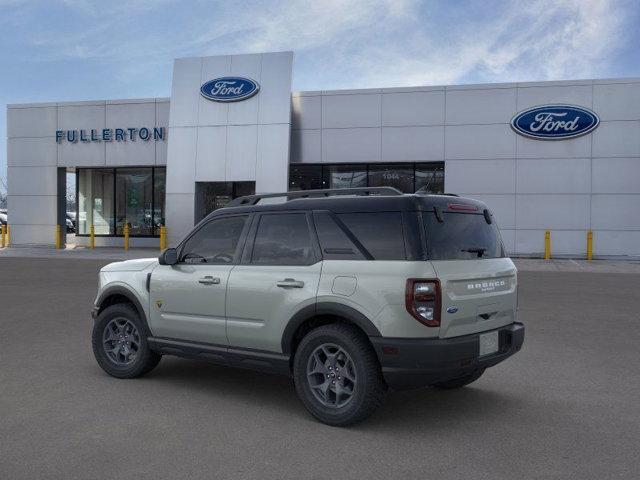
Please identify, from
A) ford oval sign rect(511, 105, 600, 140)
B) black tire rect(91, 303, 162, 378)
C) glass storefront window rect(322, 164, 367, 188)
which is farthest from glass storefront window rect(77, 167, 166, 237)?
black tire rect(91, 303, 162, 378)

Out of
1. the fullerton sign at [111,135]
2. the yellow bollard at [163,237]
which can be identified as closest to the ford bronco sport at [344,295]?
the yellow bollard at [163,237]

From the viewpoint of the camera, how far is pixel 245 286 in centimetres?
534

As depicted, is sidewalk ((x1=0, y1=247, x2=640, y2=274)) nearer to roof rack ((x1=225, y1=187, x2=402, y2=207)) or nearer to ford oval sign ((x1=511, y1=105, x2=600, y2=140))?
ford oval sign ((x1=511, y1=105, x2=600, y2=140))

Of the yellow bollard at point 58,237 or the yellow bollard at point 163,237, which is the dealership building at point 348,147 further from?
the yellow bollard at point 58,237

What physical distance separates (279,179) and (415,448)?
1962cm

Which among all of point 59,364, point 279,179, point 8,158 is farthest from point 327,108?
point 59,364

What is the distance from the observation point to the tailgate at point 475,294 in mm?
4562

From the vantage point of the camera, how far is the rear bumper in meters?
4.46

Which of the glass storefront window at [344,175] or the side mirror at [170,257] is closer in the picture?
the side mirror at [170,257]

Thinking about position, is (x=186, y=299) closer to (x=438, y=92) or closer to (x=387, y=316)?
(x=387, y=316)

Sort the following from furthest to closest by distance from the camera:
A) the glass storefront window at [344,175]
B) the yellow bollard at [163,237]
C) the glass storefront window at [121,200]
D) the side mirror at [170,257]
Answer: the glass storefront window at [121,200], the glass storefront window at [344,175], the yellow bollard at [163,237], the side mirror at [170,257]

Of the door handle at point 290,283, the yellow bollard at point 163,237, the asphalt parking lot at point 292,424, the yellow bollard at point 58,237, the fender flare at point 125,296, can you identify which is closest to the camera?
the asphalt parking lot at point 292,424

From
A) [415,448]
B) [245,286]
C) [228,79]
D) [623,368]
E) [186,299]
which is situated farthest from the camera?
[228,79]

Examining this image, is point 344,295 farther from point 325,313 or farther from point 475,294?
point 475,294
